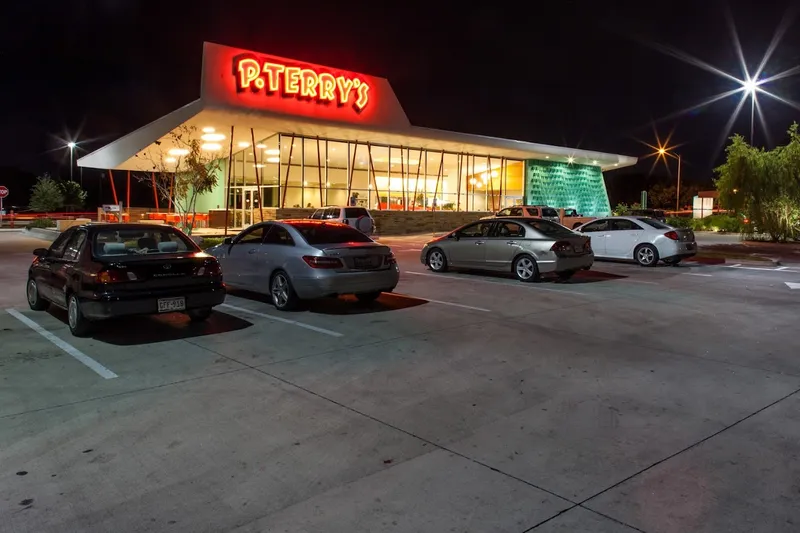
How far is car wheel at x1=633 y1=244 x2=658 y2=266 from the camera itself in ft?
57.4

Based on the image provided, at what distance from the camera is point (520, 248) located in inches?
539

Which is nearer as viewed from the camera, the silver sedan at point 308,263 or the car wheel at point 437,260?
the silver sedan at point 308,263

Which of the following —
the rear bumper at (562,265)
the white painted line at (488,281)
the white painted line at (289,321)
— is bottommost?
the white painted line at (289,321)

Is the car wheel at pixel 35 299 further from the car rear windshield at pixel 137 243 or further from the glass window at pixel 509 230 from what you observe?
the glass window at pixel 509 230

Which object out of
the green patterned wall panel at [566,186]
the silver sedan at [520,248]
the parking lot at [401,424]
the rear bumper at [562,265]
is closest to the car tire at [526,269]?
the silver sedan at [520,248]

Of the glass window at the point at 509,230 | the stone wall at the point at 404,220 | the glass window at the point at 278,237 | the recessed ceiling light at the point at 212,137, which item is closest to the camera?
the glass window at the point at 278,237

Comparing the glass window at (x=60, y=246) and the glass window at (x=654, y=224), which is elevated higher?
the glass window at (x=654, y=224)

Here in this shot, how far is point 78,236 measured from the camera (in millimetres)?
8664

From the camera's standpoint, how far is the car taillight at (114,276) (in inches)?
297

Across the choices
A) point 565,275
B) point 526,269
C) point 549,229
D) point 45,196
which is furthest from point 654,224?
point 45,196

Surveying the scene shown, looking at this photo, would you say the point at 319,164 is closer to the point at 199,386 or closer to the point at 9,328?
the point at 9,328

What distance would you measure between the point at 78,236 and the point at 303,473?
6.31 metres

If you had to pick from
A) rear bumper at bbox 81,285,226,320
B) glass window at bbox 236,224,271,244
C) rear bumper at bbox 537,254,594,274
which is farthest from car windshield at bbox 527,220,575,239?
rear bumper at bbox 81,285,226,320

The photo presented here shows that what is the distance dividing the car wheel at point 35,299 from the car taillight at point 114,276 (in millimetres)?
2968
